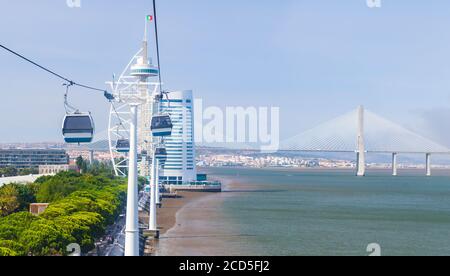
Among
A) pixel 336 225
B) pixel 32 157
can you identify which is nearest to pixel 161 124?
pixel 336 225

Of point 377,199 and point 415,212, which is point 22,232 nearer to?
point 415,212

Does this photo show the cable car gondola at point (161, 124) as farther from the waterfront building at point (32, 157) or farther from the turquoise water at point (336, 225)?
the waterfront building at point (32, 157)

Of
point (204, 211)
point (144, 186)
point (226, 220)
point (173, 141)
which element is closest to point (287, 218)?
point (226, 220)

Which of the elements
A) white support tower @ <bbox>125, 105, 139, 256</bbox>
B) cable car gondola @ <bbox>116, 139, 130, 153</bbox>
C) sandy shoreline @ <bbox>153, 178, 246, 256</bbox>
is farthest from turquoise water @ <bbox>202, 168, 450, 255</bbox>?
white support tower @ <bbox>125, 105, 139, 256</bbox>

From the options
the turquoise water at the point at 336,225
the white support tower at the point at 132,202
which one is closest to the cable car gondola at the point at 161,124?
the white support tower at the point at 132,202

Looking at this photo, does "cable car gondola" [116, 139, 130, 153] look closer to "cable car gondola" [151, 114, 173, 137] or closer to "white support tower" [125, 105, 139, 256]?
"cable car gondola" [151, 114, 173, 137]

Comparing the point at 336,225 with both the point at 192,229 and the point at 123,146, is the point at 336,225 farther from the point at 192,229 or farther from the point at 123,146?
the point at 123,146
